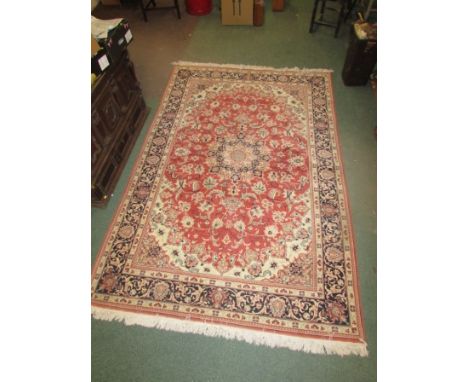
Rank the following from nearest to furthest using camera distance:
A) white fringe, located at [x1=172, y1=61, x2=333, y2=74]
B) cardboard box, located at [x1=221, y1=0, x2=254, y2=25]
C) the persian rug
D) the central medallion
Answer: the persian rug < the central medallion < white fringe, located at [x1=172, y1=61, x2=333, y2=74] < cardboard box, located at [x1=221, y1=0, x2=254, y2=25]

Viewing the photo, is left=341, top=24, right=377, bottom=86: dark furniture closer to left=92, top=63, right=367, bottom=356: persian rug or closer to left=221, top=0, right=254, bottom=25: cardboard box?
left=92, top=63, right=367, bottom=356: persian rug

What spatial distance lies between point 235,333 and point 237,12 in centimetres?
370

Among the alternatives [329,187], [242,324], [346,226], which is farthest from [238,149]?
A: [242,324]

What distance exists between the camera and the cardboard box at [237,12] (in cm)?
335

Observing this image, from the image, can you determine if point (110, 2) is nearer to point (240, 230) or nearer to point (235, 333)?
point (240, 230)

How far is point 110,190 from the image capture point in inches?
82.4

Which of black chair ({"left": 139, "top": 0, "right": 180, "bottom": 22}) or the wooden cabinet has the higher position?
black chair ({"left": 139, "top": 0, "right": 180, "bottom": 22})

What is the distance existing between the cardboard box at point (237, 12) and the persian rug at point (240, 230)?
147 cm

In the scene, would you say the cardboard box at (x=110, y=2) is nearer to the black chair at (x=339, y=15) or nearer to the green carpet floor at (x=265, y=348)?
the green carpet floor at (x=265, y=348)

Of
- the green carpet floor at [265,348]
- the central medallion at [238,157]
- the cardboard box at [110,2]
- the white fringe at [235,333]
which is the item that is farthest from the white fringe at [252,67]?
the white fringe at [235,333]

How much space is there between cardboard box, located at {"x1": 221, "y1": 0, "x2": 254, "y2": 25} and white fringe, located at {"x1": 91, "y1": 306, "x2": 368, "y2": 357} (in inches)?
142

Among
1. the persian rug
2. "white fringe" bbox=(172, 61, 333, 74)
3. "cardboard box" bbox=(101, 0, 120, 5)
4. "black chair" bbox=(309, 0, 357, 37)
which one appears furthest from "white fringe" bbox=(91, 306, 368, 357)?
"cardboard box" bbox=(101, 0, 120, 5)

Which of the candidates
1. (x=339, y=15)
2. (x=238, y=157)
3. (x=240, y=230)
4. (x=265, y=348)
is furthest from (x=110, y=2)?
(x=265, y=348)

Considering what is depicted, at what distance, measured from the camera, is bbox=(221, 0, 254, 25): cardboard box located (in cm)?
335
